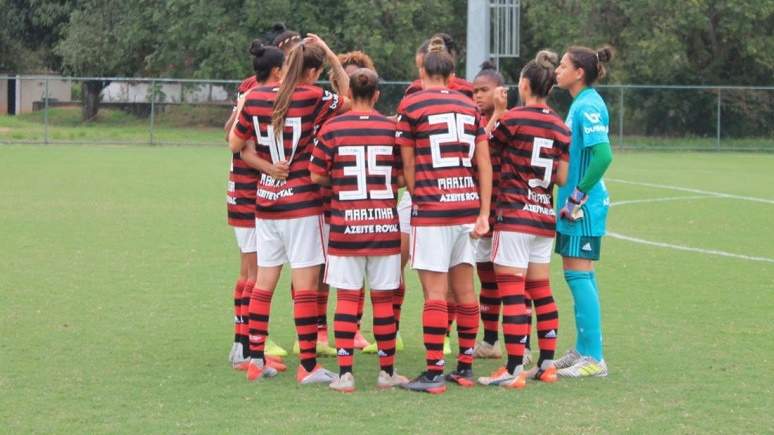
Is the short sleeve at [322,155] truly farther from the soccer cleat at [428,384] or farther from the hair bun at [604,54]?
the hair bun at [604,54]

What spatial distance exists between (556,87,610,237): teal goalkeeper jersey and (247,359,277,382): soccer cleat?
2.02 metres

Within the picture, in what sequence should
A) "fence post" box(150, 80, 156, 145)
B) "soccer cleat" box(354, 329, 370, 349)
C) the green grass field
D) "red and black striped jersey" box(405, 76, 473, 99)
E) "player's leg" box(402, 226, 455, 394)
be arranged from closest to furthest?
the green grass field < "player's leg" box(402, 226, 455, 394) < "red and black striped jersey" box(405, 76, 473, 99) < "soccer cleat" box(354, 329, 370, 349) < "fence post" box(150, 80, 156, 145)

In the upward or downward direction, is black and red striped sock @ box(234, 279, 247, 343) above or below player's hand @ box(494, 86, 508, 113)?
A: below

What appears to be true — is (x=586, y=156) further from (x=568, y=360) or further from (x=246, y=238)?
(x=246, y=238)

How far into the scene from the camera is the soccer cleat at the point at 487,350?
8.07 meters

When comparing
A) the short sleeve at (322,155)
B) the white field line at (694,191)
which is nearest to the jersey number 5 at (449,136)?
the short sleeve at (322,155)

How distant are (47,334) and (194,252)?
439 cm

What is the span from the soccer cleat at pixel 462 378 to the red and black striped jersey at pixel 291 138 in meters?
1.31

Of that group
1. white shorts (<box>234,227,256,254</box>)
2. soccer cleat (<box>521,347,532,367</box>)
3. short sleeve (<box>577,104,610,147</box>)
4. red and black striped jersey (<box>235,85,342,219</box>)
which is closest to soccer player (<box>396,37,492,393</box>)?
red and black striped jersey (<box>235,85,342,219</box>)

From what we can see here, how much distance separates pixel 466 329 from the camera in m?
7.24

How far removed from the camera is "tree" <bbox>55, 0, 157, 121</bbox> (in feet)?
139

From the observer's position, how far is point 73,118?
38188 millimetres

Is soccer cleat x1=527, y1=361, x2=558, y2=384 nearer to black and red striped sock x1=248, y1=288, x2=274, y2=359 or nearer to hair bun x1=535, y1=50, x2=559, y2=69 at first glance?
black and red striped sock x1=248, y1=288, x2=274, y2=359

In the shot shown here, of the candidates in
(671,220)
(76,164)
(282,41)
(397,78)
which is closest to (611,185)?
(671,220)
